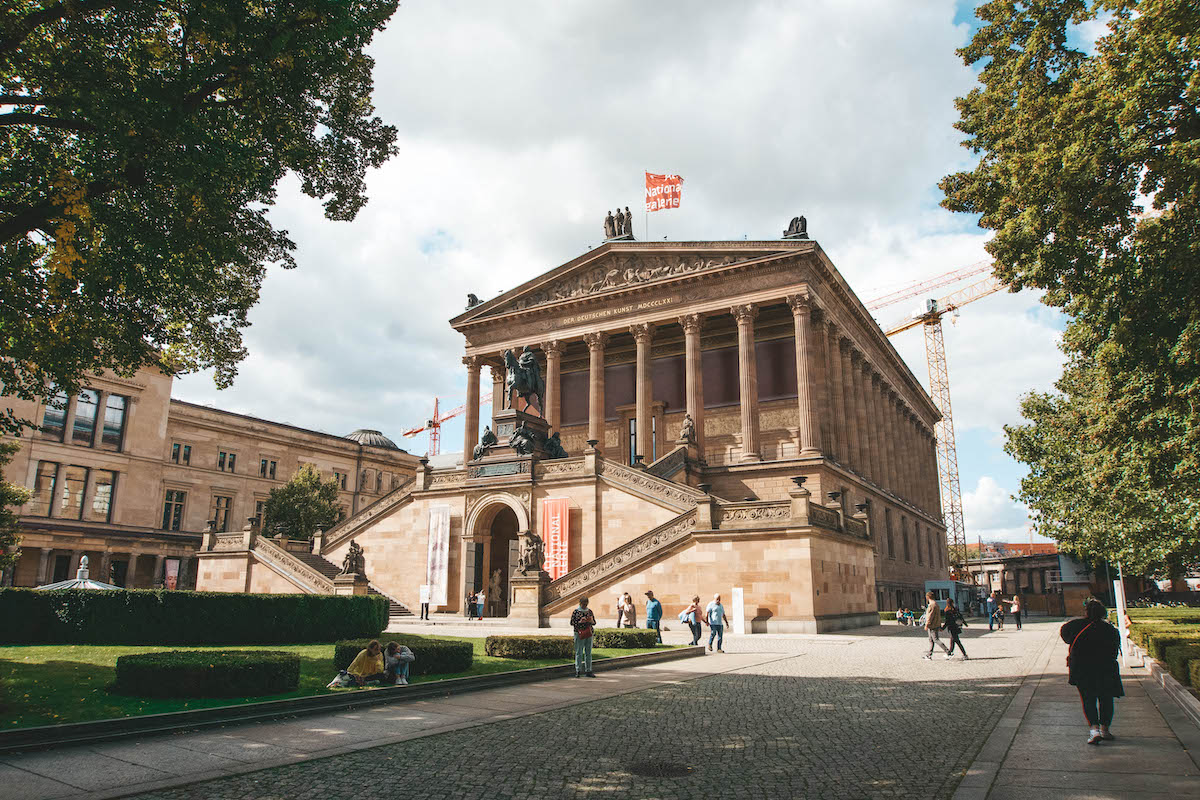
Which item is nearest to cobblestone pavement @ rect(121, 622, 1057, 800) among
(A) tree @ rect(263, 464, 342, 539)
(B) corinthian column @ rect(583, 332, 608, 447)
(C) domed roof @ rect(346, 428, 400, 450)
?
(B) corinthian column @ rect(583, 332, 608, 447)

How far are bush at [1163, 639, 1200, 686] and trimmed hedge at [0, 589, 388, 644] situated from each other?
69.7 feet

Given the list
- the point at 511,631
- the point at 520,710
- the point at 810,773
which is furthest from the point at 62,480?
the point at 810,773

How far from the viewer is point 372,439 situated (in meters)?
84.4

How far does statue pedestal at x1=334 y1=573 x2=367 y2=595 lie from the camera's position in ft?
110

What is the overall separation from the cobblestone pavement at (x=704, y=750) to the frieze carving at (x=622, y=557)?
45.9 feet

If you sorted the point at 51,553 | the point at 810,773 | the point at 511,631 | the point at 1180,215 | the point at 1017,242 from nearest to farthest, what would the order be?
the point at 810,773 → the point at 1180,215 → the point at 1017,242 → the point at 511,631 → the point at 51,553

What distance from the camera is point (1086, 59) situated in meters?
15.1

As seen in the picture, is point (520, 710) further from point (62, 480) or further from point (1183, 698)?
point (62, 480)

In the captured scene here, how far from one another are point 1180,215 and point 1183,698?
26.5 ft

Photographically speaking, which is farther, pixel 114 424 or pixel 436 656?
pixel 114 424

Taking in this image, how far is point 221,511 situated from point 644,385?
133 ft

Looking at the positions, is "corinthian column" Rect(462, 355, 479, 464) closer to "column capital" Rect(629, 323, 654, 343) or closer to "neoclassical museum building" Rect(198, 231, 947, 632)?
"neoclassical museum building" Rect(198, 231, 947, 632)

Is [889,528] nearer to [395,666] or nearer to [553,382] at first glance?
[553,382]

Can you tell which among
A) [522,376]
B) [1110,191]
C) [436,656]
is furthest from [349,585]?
[1110,191]
